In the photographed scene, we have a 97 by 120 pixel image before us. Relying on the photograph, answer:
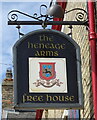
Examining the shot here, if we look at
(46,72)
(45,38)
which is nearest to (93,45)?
(45,38)

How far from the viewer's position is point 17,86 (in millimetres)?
6082

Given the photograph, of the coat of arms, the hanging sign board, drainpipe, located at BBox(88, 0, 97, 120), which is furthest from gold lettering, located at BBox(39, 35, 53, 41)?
drainpipe, located at BBox(88, 0, 97, 120)

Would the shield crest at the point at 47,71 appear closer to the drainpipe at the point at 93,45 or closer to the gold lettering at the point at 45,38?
the gold lettering at the point at 45,38

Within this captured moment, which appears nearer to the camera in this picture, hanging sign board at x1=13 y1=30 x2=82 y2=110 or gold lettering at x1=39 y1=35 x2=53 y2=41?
hanging sign board at x1=13 y1=30 x2=82 y2=110

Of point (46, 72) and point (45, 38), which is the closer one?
point (46, 72)

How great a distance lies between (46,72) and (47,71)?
0.02 m

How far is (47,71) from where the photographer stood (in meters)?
6.37

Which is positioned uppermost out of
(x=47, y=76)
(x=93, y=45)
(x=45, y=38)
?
(x=45, y=38)

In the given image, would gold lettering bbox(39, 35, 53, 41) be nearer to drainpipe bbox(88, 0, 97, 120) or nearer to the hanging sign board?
the hanging sign board

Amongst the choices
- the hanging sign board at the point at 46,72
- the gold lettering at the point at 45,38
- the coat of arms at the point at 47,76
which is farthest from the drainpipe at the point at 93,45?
the gold lettering at the point at 45,38

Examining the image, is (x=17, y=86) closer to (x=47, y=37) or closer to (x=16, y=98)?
(x=16, y=98)

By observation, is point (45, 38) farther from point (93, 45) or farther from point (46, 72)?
point (93, 45)

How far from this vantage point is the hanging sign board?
6.04m

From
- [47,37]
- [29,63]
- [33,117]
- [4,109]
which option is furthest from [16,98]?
[33,117]
